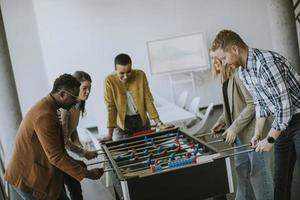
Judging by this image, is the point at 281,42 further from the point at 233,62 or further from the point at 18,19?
the point at 18,19

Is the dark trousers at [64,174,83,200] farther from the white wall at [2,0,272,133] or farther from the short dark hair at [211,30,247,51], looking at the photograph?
the white wall at [2,0,272,133]

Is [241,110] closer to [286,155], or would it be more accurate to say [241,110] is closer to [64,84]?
[286,155]

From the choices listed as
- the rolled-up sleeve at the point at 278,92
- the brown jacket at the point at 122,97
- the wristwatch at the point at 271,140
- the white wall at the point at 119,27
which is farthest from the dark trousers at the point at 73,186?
the white wall at the point at 119,27

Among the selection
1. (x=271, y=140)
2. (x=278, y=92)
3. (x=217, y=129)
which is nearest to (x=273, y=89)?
A: (x=278, y=92)

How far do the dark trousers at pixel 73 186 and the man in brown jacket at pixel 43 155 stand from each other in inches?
21.7

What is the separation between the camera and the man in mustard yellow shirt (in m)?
4.48

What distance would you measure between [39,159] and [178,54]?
6656 millimetres

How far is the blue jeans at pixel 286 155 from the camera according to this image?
9.62 ft

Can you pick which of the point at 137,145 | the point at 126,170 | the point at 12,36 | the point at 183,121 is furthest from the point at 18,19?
the point at 126,170

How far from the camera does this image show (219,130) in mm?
3811

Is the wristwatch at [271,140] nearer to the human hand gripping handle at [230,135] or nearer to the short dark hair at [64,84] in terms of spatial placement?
the human hand gripping handle at [230,135]

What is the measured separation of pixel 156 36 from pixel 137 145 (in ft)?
19.9

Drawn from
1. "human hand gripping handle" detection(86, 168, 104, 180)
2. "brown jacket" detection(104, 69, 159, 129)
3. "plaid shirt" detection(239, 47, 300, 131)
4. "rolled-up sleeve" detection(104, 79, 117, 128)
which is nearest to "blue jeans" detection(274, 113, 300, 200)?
"plaid shirt" detection(239, 47, 300, 131)

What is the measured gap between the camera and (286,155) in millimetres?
3064
